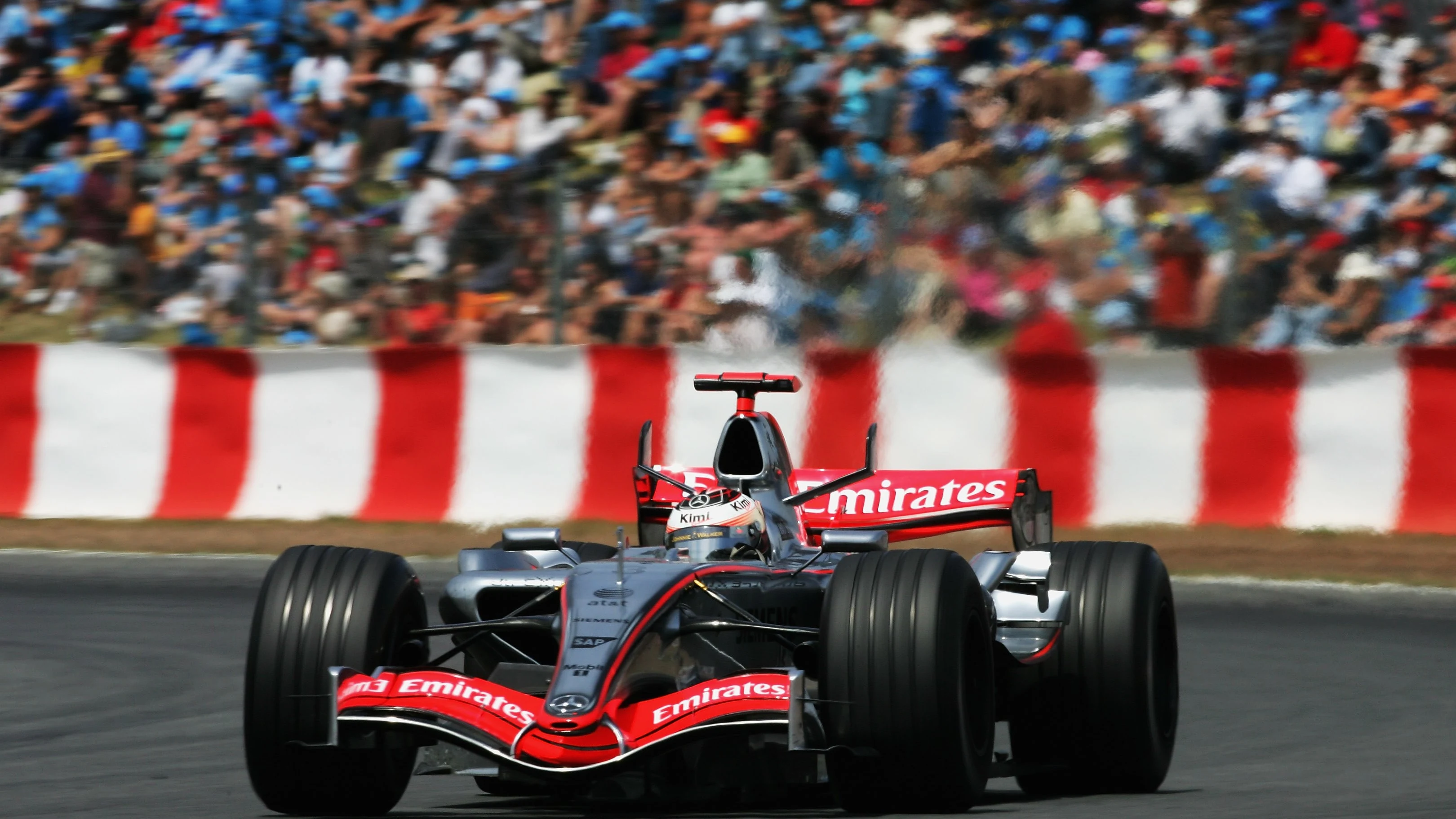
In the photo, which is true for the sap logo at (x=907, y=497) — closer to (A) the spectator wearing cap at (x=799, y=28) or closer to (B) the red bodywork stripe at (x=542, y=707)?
(B) the red bodywork stripe at (x=542, y=707)

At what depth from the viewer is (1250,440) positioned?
1170 cm

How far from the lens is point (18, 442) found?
41.8 ft

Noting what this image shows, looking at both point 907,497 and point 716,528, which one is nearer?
point 716,528

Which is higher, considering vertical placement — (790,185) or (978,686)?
(790,185)

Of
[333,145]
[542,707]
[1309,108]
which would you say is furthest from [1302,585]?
[333,145]

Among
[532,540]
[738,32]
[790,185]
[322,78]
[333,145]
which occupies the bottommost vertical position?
[532,540]

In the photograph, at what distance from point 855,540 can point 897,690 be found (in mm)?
1097

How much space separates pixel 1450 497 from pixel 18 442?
26.5 ft

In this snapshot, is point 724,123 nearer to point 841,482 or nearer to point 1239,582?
point 1239,582

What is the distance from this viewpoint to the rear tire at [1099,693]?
6387 millimetres

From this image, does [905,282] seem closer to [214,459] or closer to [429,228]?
[429,228]

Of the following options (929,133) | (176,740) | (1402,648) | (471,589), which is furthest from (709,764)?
(929,133)

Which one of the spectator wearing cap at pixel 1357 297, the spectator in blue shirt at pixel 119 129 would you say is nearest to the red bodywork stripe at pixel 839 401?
the spectator wearing cap at pixel 1357 297

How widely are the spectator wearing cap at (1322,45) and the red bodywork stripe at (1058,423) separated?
3165 millimetres
